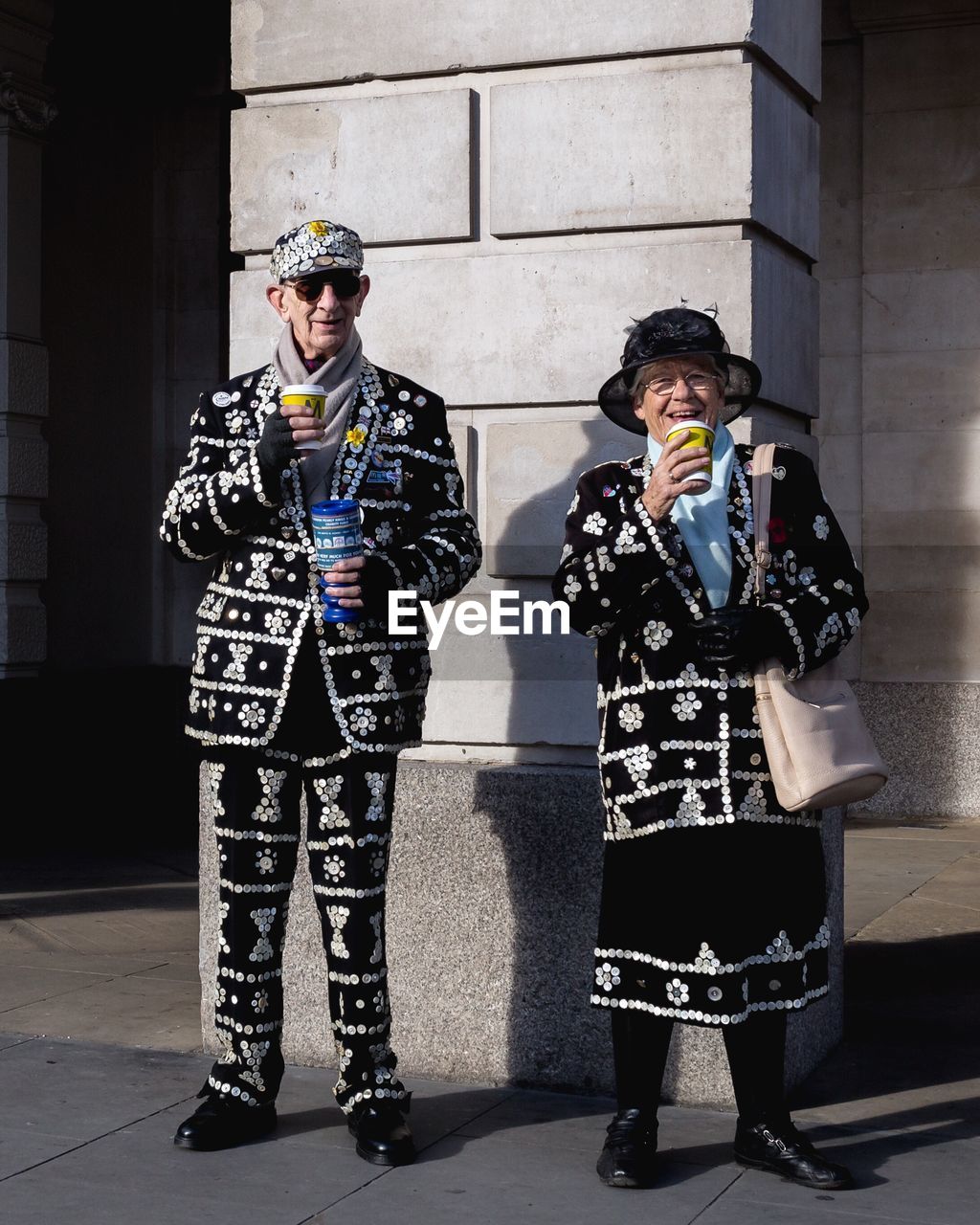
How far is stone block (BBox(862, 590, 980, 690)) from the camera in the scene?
1016 cm

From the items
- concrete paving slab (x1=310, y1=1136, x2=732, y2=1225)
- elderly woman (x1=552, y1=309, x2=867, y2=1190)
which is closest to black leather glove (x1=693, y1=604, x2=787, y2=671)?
elderly woman (x1=552, y1=309, x2=867, y2=1190)

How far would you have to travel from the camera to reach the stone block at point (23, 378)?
9469 mm

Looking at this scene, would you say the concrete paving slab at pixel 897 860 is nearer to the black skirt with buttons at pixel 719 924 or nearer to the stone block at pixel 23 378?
the black skirt with buttons at pixel 719 924

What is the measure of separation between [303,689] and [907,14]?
759 cm

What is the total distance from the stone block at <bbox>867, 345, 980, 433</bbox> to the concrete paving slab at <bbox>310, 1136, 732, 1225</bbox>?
6789 millimetres

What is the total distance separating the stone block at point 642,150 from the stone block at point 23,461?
5059 mm

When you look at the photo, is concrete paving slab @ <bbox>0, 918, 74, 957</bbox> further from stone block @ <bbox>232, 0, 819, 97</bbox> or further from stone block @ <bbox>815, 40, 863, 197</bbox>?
stone block @ <bbox>815, 40, 863, 197</bbox>

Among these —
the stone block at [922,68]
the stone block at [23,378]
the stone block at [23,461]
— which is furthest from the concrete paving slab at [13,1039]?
the stone block at [922,68]

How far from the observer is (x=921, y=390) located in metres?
10.3

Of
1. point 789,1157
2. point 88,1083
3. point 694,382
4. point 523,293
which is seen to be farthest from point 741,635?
point 88,1083

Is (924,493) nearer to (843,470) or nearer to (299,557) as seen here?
(843,470)

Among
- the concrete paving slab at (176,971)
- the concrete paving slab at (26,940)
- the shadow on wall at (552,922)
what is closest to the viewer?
the shadow on wall at (552,922)

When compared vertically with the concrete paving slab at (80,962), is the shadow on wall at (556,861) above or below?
above

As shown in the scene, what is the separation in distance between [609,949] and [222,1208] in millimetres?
1024
